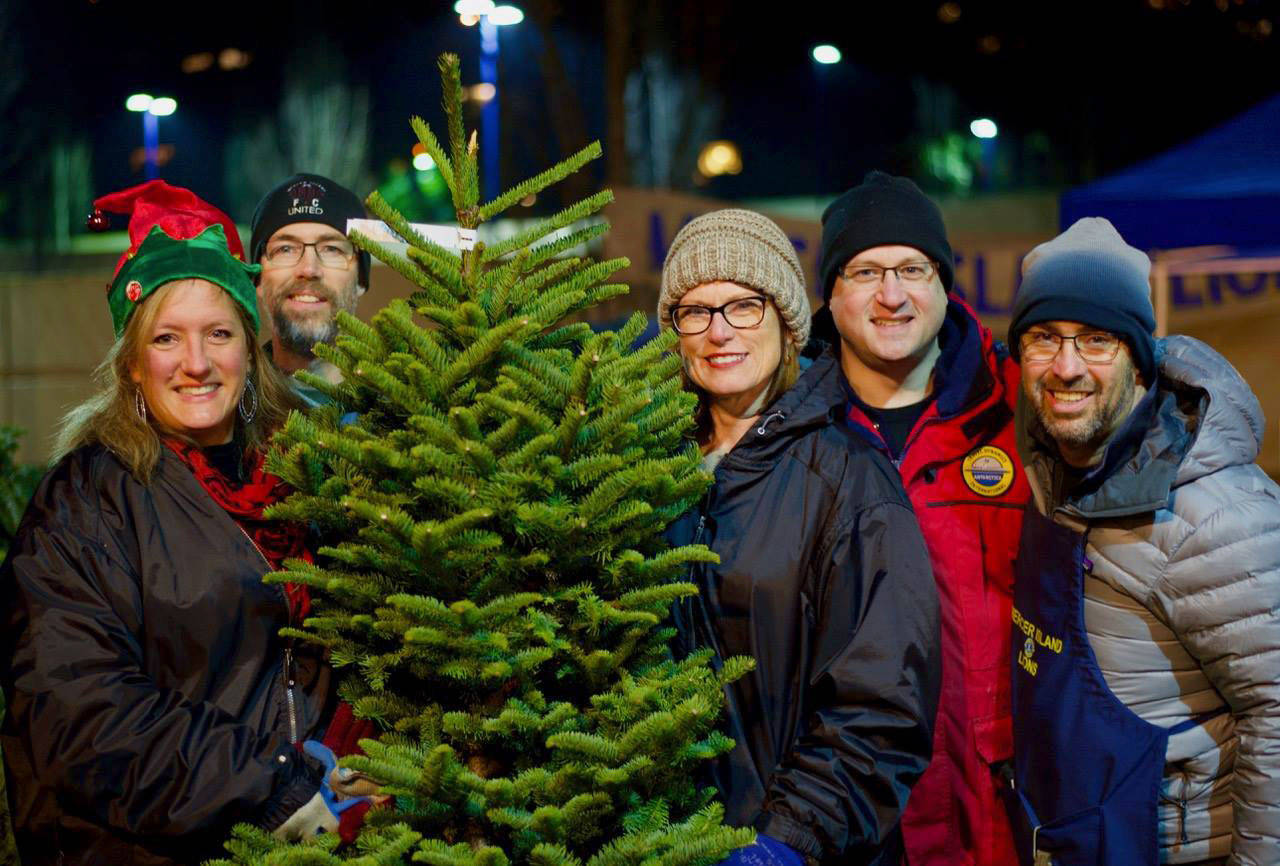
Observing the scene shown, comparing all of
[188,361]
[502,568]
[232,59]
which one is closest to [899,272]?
[502,568]

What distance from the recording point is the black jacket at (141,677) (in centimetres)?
209

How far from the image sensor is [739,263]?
112 inches

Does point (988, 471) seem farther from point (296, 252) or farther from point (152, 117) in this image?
point (152, 117)

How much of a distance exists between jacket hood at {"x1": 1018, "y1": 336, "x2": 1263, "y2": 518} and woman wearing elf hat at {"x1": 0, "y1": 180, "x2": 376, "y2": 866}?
175 centimetres

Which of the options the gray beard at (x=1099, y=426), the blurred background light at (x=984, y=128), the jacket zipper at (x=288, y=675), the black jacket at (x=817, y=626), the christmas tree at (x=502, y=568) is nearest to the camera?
the christmas tree at (x=502, y=568)

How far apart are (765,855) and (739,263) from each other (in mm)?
1381

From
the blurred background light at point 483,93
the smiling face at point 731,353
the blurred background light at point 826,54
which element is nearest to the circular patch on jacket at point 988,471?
the smiling face at point 731,353

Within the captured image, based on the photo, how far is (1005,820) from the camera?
3.00 m

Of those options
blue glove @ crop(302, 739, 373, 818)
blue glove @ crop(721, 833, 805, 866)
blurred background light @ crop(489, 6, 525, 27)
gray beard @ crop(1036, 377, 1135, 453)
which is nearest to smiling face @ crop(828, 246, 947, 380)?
gray beard @ crop(1036, 377, 1135, 453)

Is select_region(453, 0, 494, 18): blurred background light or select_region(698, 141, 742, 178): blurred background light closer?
select_region(453, 0, 494, 18): blurred background light

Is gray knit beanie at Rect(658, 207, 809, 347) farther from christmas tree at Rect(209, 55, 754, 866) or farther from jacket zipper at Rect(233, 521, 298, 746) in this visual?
jacket zipper at Rect(233, 521, 298, 746)

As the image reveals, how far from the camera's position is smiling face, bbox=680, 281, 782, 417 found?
2.84m

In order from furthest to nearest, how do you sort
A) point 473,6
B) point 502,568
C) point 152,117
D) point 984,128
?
point 152,117 < point 984,128 < point 473,6 < point 502,568

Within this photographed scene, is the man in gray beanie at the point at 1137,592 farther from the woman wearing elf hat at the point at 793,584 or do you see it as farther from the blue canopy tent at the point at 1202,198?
the blue canopy tent at the point at 1202,198
